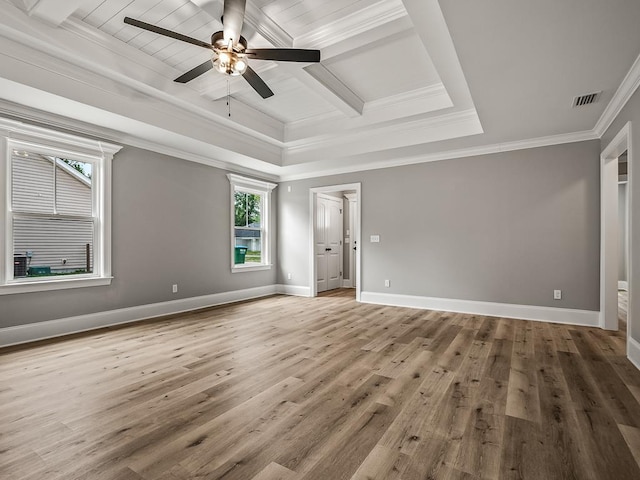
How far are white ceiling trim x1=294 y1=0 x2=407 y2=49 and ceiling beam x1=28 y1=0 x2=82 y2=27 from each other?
1.82 metres

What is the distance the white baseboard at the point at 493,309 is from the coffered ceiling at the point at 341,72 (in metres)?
2.38

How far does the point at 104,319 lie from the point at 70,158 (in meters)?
2.06

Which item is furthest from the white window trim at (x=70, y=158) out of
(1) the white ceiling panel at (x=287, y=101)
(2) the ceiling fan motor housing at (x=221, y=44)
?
(2) the ceiling fan motor housing at (x=221, y=44)

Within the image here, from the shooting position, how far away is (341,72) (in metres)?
3.75

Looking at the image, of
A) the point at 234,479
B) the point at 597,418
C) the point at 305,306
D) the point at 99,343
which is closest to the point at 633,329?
the point at 597,418

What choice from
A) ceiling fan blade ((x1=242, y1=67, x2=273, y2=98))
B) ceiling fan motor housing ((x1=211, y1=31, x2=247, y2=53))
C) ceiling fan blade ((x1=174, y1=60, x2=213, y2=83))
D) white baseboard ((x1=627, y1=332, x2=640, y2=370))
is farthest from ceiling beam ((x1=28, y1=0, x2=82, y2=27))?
white baseboard ((x1=627, y1=332, x2=640, y2=370))

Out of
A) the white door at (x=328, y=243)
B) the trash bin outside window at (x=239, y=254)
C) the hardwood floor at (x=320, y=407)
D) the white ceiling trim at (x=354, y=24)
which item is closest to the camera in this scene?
the hardwood floor at (x=320, y=407)

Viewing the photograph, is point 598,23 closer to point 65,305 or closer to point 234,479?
point 234,479

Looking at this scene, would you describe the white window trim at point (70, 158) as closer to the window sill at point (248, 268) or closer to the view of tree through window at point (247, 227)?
the window sill at point (248, 268)

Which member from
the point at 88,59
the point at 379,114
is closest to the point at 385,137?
the point at 379,114

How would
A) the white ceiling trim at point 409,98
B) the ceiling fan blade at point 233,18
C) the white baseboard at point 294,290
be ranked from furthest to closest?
1. the white baseboard at point 294,290
2. the white ceiling trim at point 409,98
3. the ceiling fan blade at point 233,18

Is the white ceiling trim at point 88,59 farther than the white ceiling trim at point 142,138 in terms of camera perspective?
No

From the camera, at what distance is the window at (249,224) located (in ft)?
20.5

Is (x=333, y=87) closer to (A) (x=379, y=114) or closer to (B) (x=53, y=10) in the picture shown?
(A) (x=379, y=114)
